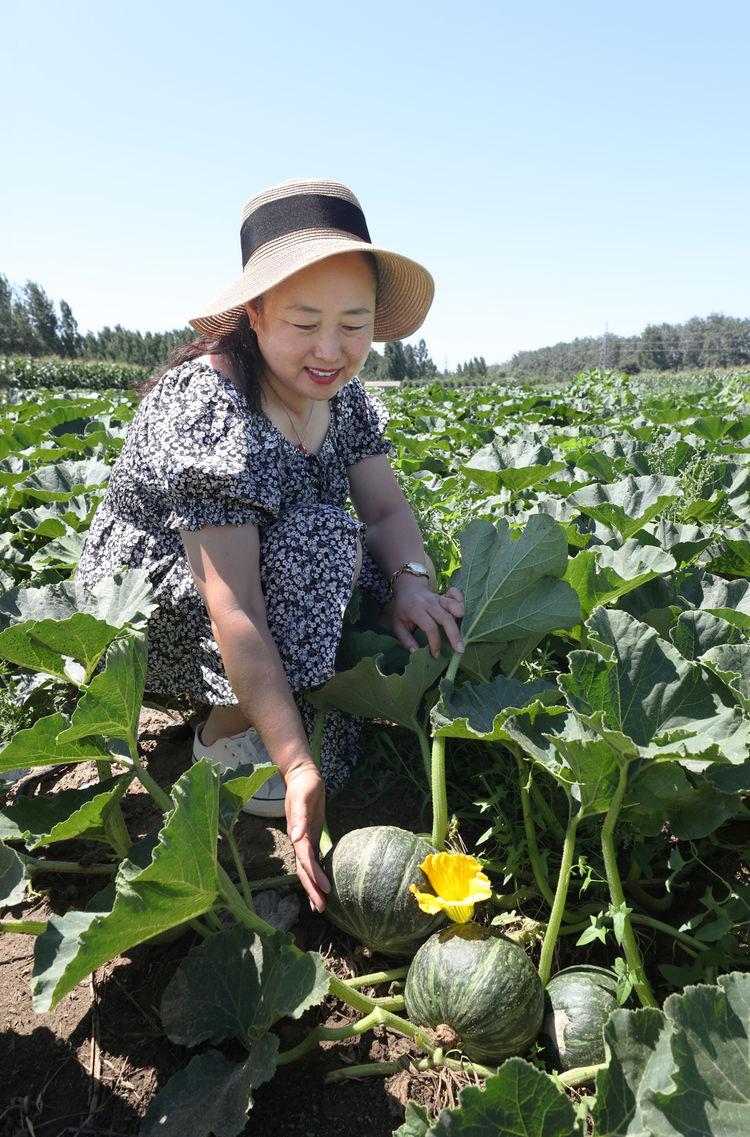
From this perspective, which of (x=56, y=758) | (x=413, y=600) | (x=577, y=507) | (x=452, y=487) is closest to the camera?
(x=56, y=758)

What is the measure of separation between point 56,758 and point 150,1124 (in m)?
0.61

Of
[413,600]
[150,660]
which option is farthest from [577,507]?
[150,660]

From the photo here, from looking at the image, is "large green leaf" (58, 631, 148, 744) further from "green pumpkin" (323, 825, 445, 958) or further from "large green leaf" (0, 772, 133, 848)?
Answer: "green pumpkin" (323, 825, 445, 958)

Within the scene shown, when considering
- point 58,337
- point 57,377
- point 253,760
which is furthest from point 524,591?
point 58,337

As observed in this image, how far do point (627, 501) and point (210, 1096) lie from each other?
195 cm

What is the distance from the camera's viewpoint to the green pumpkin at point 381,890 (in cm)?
163

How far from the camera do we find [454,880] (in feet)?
5.08

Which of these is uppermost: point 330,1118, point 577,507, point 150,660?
point 577,507

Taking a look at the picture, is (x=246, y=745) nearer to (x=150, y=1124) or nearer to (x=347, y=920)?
(x=347, y=920)

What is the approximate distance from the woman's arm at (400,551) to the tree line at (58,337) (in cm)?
6057

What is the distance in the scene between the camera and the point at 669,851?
1866mm

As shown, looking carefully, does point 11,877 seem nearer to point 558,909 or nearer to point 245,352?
point 558,909

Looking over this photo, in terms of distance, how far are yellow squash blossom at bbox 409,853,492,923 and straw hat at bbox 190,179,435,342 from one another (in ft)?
4.05

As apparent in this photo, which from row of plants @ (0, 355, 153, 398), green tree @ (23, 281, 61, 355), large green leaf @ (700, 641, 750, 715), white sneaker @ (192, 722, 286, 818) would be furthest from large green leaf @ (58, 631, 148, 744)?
green tree @ (23, 281, 61, 355)
